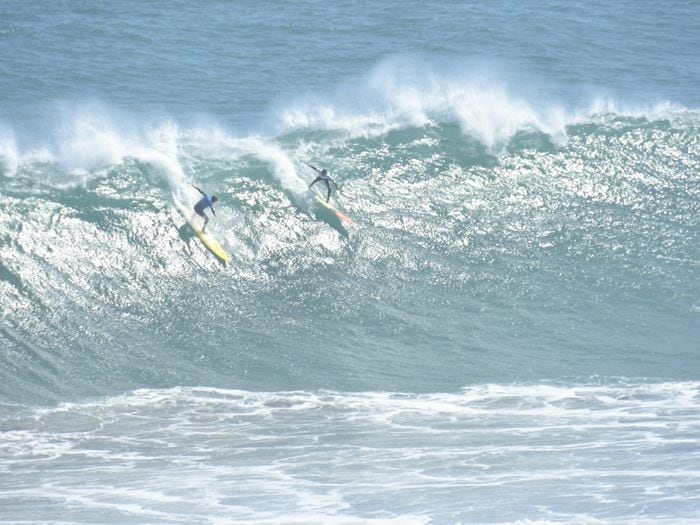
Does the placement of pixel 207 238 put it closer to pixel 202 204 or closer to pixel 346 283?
pixel 202 204

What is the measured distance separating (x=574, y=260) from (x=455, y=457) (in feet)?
25.2

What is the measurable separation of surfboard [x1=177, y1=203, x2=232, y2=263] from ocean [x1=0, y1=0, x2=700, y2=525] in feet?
0.54

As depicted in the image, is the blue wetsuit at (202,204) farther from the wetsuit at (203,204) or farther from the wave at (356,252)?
the wave at (356,252)

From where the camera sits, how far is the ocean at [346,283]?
15594 mm

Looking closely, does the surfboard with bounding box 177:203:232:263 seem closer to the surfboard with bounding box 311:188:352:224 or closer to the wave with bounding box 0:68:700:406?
the wave with bounding box 0:68:700:406

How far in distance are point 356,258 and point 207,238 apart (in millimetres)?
2964

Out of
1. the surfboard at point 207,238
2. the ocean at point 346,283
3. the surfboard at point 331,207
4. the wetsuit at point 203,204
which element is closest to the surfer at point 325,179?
the surfboard at point 331,207

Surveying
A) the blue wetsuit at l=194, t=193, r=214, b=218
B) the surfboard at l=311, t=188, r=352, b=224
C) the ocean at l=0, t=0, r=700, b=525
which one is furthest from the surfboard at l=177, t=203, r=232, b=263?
the surfboard at l=311, t=188, r=352, b=224

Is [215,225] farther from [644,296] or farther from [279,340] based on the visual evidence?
[644,296]

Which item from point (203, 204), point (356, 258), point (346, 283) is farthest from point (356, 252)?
point (203, 204)

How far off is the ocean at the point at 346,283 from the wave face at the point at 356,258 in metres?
0.07

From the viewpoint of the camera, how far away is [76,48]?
32688 millimetres

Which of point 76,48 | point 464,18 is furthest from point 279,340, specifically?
point 464,18

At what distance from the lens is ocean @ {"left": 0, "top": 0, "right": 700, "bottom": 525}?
51.2ft
